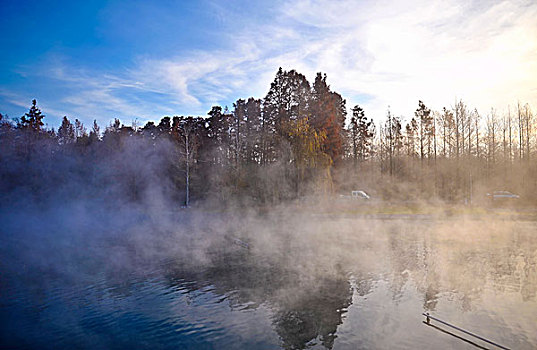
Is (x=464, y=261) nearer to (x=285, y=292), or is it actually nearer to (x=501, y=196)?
(x=285, y=292)

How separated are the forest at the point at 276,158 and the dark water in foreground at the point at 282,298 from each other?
465 inches

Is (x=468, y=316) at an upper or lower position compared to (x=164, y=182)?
lower

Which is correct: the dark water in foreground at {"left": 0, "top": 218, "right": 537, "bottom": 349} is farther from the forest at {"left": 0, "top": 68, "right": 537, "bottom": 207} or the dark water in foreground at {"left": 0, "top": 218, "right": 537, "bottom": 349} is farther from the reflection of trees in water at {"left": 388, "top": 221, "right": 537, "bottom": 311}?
the forest at {"left": 0, "top": 68, "right": 537, "bottom": 207}

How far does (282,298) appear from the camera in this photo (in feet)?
22.7

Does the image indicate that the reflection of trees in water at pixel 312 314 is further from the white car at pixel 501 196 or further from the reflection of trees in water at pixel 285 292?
the white car at pixel 501 196

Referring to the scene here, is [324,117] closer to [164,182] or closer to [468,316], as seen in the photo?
[164,182]

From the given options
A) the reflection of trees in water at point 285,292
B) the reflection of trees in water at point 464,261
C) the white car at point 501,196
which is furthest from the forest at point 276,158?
the reflection of trees in water at point 285,292

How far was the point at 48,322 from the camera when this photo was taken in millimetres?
5836

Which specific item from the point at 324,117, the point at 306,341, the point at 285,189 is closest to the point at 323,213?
the point at 285,189

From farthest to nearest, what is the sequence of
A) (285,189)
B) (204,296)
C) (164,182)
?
(164,182) < (285,189) < (204,296)

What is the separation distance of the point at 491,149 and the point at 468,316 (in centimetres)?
2863

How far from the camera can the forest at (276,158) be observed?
23.5m

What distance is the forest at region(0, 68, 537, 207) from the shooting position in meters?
23.5

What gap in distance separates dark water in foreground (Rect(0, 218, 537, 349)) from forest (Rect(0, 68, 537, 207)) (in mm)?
11822
